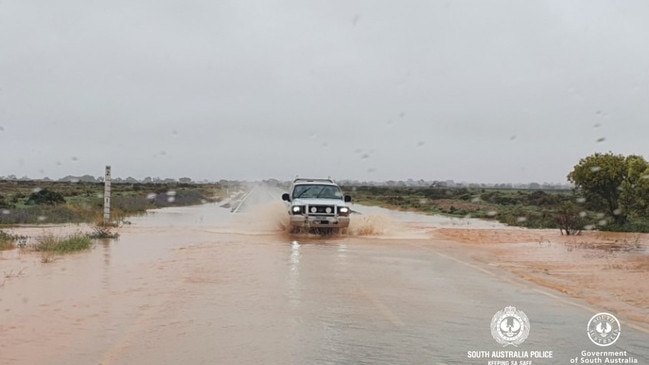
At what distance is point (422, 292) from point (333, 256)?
19.7ft

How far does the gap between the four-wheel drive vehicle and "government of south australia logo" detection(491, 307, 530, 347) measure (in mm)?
13809

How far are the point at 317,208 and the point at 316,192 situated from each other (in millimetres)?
1604

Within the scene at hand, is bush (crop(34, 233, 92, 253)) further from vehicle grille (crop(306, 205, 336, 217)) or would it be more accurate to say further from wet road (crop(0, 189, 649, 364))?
vehicle grille (crop(306, 205, 336, 217))

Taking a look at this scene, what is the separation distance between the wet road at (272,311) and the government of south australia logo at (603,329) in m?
0.14

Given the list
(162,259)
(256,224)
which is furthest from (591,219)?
(162,259)

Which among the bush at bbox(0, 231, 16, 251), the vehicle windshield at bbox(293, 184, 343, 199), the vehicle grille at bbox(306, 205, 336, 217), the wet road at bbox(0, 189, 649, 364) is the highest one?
the vehicle windshield at bbox(293, 184, 343, 199)

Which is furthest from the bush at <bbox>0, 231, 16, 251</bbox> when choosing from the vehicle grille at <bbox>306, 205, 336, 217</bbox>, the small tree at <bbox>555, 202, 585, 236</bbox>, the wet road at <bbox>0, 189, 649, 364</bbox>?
the small tree at <bbox>555, 202, 585, 236</bbox>

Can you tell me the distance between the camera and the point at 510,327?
923 cm

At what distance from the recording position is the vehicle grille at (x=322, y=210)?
23.9 meters

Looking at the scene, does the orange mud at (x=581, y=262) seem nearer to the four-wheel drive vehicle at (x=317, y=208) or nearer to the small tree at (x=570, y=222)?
the small tree at (x=570, y=222)

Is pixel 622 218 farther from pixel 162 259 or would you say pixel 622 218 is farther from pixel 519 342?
→ pixel 519 342

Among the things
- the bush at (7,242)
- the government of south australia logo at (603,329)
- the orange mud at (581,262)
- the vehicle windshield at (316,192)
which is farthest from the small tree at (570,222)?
the bush at (7,242)

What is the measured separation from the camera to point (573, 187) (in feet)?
108

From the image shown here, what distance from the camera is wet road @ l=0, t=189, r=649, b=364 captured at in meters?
7.70
